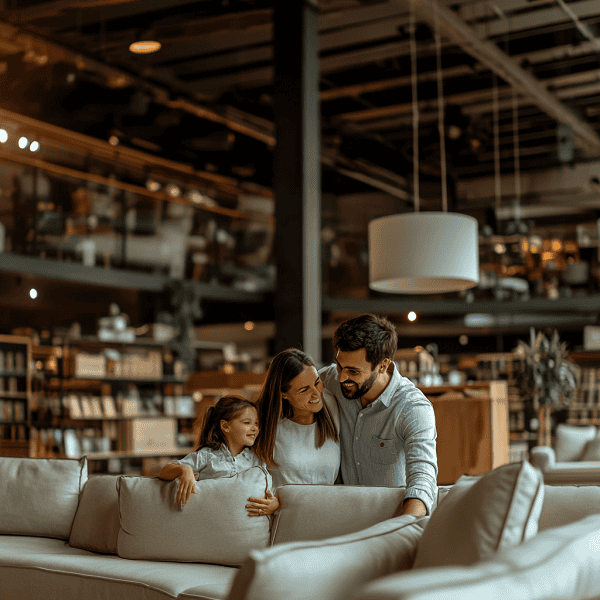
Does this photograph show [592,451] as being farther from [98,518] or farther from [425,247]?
[98,518]

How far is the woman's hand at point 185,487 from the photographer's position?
119 inches

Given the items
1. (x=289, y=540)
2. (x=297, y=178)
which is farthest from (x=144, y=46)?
→ (x=289, y=540)

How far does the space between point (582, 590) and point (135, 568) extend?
184 centimetres

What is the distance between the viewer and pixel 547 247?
15453 millimetres

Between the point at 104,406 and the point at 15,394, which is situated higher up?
the point at 15,394

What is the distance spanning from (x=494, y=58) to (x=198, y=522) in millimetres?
8344

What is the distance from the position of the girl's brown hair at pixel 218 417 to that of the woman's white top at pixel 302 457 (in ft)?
0.61

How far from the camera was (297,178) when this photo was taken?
302 inches

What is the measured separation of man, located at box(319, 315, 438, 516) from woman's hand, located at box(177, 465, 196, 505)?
62 centimetres

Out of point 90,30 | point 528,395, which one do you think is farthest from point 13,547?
point 90,30

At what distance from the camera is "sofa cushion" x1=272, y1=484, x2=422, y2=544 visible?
8.92 ft

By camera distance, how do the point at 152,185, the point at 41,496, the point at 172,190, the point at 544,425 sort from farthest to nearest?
the point at 172,190
the point at 152,185
the point at 544,425
the point at 41,496

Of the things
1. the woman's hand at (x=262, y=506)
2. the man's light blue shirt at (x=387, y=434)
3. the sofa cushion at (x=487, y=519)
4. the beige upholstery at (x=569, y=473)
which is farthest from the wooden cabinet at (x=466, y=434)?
the sofa cushion at (x=487, y=519)

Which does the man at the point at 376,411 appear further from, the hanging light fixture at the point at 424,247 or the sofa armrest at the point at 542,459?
the sofa armrest at the point at 542,459
